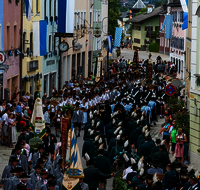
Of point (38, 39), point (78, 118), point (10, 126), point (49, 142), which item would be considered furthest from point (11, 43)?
point (49, 142)

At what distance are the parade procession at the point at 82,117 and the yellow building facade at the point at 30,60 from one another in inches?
2.7

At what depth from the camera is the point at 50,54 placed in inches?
1610

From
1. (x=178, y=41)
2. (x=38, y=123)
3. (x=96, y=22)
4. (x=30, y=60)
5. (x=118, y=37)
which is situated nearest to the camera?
(x=38, y=123)

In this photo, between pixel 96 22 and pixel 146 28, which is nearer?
pixel 96 22

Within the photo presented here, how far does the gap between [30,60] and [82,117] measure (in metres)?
10.7

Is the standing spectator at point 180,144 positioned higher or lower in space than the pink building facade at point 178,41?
lower

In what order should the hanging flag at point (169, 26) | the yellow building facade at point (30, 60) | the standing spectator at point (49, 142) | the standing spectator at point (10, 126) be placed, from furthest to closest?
the hanging flag at point (169, 26), the yellow building facade at point (30, 60), the standing spectator at point (10, 126), the standing spectator at point (49, 142)

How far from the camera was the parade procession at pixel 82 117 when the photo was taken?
542 inches

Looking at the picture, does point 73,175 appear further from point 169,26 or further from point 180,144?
point 169,26

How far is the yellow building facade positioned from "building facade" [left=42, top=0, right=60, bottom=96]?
4.05ft

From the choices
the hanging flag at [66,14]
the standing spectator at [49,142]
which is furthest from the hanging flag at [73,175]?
the hanging flag at [66,14]

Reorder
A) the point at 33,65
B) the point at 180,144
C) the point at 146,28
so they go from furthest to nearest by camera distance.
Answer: the point at 146,28
the point at 33,65
the point at 180,144

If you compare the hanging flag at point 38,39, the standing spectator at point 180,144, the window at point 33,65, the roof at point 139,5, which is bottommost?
the standing spectator at point 180,144

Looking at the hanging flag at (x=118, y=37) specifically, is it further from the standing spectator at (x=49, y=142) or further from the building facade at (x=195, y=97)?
the standing spectator at (x=49, y=142)
